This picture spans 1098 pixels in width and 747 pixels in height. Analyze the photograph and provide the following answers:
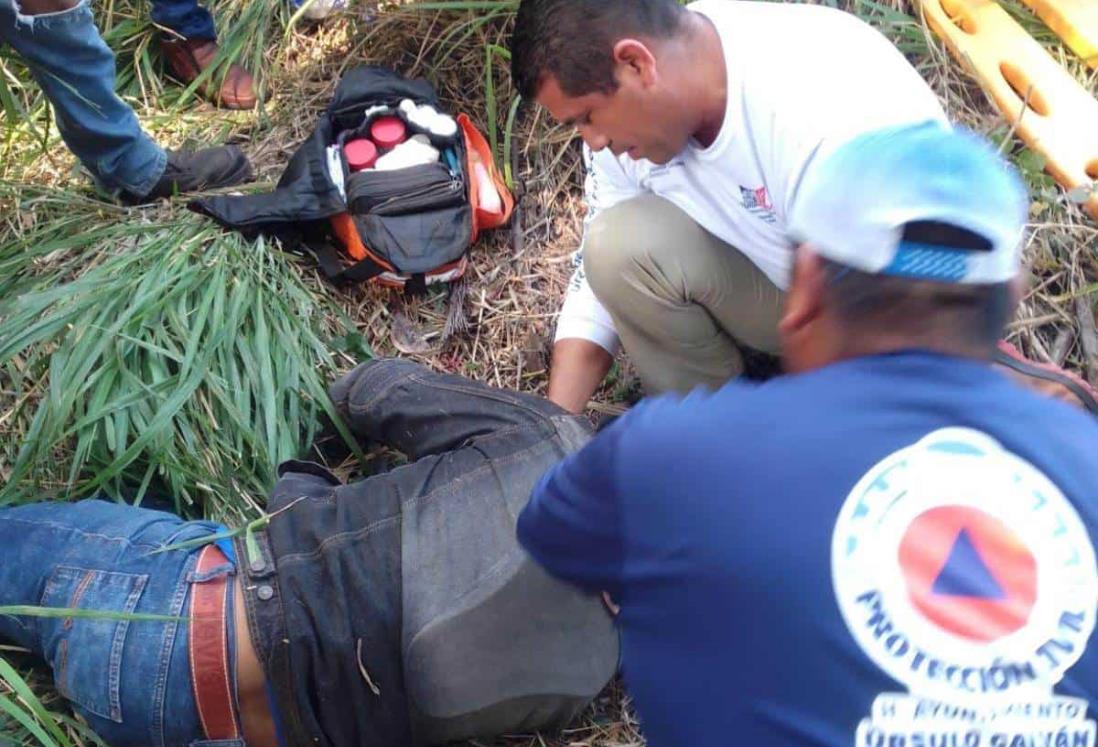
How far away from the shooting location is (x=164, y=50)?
10.1 feet

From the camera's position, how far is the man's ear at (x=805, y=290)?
113 cm

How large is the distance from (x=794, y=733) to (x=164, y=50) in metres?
2.69

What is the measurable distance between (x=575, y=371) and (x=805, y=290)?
1213 millimetres

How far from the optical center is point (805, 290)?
1.15 m

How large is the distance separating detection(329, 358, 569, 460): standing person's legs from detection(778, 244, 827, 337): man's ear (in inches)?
31.8

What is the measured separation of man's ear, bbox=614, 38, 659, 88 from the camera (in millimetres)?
1849

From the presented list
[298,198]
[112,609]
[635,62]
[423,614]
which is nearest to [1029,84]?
[635,62]

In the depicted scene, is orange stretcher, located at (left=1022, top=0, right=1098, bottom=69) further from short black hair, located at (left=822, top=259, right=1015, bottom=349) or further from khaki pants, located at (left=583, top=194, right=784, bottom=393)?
short black hair, located at (left=822, top=259, right=1015, bottom=349)

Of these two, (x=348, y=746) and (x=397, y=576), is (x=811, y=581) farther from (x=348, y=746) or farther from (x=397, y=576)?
(x=348, y=746)

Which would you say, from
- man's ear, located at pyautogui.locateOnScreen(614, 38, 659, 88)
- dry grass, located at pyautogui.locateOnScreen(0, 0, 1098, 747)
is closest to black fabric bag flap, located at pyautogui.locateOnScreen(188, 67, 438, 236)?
dry grass, located at pyautogui.locateOnScreen(0, 0, 1098, 747)

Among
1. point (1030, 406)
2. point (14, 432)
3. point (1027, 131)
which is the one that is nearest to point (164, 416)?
point (14, 432)

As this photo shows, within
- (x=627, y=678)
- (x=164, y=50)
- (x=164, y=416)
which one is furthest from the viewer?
(x=164, y=50)

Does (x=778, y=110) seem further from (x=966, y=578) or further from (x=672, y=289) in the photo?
(x=966, y=578)

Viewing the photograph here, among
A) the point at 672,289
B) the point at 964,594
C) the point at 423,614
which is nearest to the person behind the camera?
the point at 964,594
